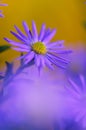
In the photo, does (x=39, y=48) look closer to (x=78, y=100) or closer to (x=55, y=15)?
(x=78, y=100)

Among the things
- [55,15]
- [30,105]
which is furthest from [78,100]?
[55,15]

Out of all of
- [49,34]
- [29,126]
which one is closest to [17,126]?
[29,126]

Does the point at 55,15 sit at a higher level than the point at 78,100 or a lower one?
higher

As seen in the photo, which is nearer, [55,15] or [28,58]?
[28,58]

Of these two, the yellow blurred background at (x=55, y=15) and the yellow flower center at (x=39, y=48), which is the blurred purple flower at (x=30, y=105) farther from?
the yellow blurred background at (x=55, y=15)

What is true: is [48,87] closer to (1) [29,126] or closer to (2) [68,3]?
(1) [29,126]

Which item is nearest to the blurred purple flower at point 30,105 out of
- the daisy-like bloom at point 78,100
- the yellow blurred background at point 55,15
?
the daisy-like bloom at point 78,100
